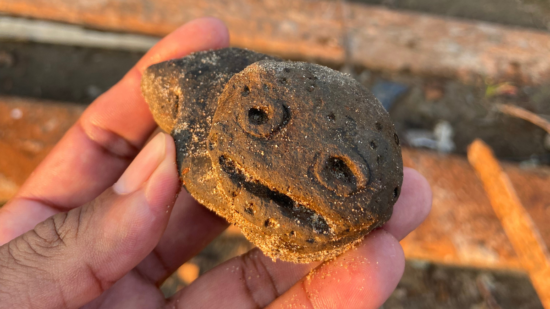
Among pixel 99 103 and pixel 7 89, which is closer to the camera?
pixel 99 103

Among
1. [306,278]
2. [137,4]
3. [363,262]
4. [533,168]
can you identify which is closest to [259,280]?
[306,278]

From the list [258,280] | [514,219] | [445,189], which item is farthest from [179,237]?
[514,219]

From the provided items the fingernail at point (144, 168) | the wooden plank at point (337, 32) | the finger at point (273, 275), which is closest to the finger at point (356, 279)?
the finger at point (273, 275)

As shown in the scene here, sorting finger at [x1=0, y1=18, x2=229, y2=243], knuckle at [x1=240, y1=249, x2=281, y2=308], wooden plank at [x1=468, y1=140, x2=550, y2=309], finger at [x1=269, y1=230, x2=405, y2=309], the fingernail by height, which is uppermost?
the fingernail

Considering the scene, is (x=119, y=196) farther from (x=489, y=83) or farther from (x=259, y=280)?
(x=489, y=83)

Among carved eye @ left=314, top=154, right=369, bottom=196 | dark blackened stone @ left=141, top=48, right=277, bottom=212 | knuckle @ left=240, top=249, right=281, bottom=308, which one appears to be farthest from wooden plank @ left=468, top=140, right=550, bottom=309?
dark blackened stone @ left=141, top=48, right=277, bottom=212

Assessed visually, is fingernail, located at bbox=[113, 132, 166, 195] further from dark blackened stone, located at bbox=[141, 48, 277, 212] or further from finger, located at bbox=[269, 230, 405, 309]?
finger, located at bbox=[269, 230, 405, 309]

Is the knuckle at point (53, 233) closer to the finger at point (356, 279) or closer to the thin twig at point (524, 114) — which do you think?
the finger at point (356, 279)

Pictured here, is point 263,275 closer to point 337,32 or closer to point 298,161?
point 298,161
